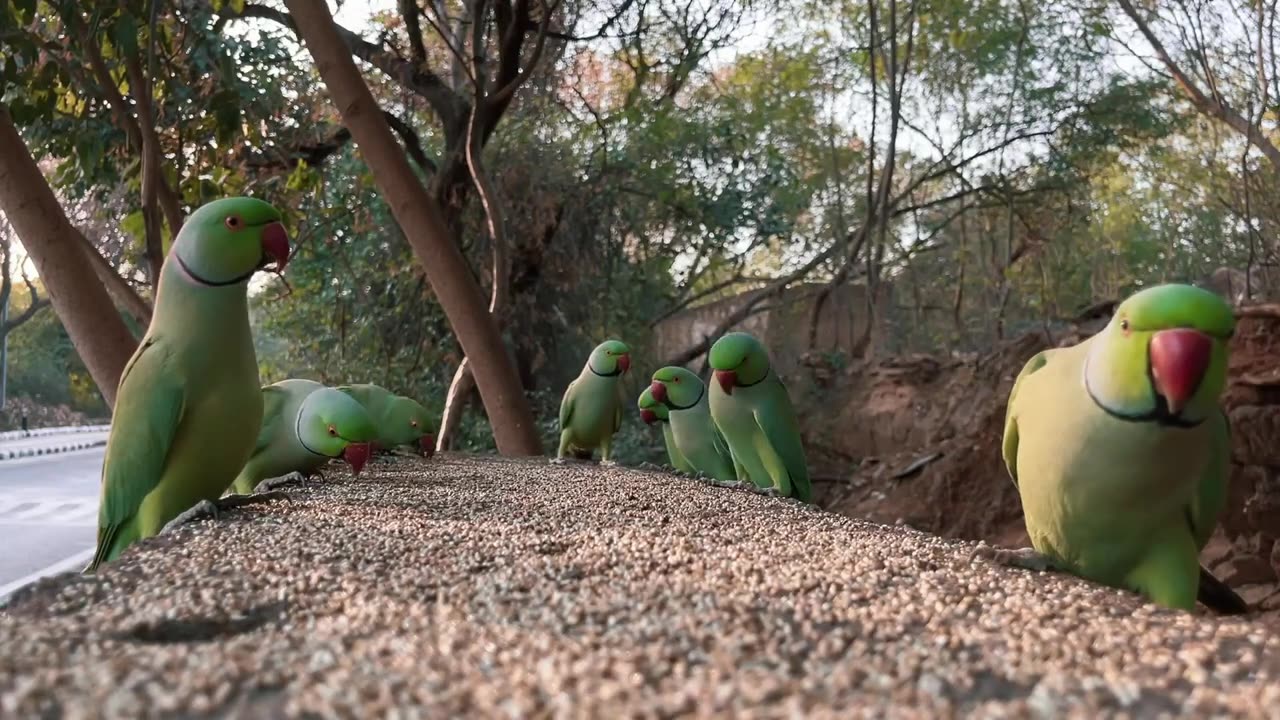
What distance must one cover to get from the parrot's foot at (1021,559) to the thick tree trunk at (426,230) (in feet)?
9.54

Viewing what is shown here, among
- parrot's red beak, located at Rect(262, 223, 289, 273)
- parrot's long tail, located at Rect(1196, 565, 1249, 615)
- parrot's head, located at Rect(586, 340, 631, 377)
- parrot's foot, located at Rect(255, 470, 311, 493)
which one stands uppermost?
parrot's red beak, located at Rect(262, 223, 289, 273)

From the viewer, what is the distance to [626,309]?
6.83m

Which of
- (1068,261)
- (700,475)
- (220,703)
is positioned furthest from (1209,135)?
(220,703)

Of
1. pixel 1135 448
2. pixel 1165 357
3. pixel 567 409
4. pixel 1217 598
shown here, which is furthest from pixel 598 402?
pixel 1165 357

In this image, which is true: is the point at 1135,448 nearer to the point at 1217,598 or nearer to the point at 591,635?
the point at 1217,598

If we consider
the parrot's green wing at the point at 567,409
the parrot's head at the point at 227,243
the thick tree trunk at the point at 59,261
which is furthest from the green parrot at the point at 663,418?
the parrot's head at the point at 227,243

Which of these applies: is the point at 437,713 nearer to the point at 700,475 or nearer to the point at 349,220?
the point at 700,475

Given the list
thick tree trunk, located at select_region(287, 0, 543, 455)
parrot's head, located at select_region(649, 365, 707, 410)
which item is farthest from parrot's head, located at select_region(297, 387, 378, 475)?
thick tree trunk, located at select_region(287, 0, 543, 455)

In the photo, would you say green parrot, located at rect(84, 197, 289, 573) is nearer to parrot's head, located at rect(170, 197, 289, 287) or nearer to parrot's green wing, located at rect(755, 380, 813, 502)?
parrot's head, located at rect(170, 197, 289, 287)

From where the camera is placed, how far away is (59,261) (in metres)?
2.43

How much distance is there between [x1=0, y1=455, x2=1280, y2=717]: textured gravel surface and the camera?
677 millimetres

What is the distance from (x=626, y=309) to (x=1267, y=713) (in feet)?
20.4

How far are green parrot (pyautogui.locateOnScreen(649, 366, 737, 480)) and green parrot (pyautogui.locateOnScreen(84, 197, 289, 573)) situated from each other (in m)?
1.90

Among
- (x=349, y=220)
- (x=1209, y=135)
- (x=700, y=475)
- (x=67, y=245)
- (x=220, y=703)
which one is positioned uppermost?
(x=1209, y=135)
